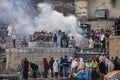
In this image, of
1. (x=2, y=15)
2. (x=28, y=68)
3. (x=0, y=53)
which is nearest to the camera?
(x=28, y=68)

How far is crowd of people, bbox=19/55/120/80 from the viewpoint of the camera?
102ft

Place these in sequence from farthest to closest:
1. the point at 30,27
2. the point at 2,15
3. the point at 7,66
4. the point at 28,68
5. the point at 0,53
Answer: the point at 2,15
the point at 30,27
the point at 0,53
the point at 7,66
the point at 28,68

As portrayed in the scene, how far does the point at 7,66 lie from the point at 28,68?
2.50 metres

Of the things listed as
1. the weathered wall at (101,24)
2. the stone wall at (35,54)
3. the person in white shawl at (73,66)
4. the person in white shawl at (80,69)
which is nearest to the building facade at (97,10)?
the weathered wall at (101,24)

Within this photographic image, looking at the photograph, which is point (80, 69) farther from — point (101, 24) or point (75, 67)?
point (101, 24)

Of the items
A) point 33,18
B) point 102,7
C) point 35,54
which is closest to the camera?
point 35,54

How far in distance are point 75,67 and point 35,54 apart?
14.6ft

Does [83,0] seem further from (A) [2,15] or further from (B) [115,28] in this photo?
(B) [115,28]

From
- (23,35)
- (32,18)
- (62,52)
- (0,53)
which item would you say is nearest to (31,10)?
(32,18)

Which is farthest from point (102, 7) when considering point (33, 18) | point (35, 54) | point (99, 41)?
point (35, 54)

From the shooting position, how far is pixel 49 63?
109 ft

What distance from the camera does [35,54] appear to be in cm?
3603

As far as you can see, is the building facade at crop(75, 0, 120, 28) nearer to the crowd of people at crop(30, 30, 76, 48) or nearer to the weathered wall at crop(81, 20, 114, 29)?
the weathered wall at crop(81, 20, 114, 29)

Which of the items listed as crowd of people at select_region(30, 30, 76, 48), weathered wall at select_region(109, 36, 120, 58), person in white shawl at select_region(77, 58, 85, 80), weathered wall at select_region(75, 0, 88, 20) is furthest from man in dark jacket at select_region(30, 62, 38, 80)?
weathered wall at select_region(75, 0, 88, 20)
